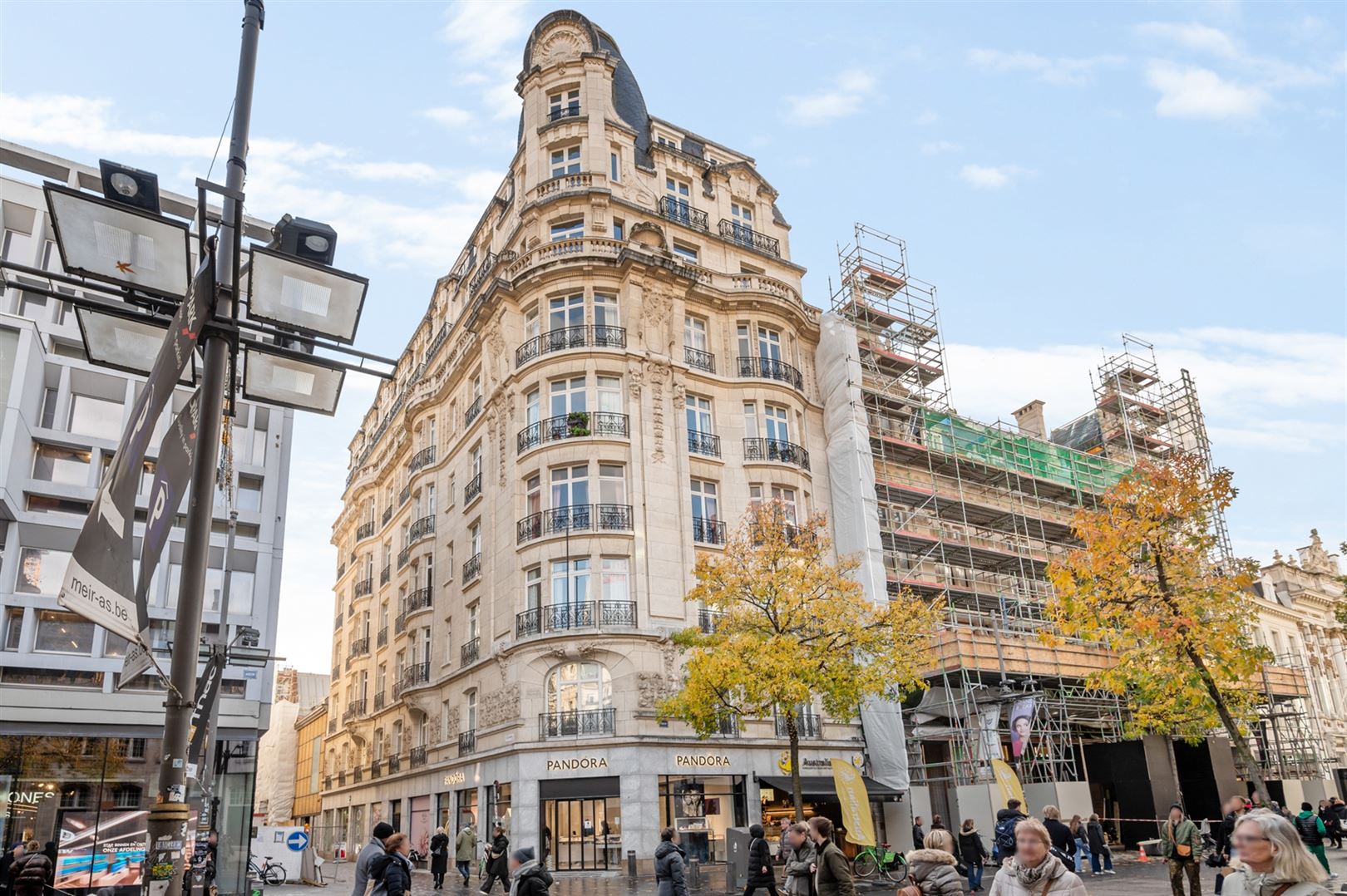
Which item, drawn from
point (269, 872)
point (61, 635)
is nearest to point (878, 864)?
point (269, 872)

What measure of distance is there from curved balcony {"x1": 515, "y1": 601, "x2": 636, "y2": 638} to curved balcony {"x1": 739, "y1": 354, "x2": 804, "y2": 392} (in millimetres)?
10284

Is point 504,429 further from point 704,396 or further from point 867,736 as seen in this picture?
point 867,736

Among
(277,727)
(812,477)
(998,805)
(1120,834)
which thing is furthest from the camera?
(277,727)

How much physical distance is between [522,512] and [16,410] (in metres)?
16.5

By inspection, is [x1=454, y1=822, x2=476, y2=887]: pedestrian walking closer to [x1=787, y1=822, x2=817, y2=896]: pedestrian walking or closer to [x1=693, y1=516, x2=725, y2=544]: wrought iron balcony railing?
[x1=693, y1=516, x2=725, y2=544]: wrought iron balcony railing

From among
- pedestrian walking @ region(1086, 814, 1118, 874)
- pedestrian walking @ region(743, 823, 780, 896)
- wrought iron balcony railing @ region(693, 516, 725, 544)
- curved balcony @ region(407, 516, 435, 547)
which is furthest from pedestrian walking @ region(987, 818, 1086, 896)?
curved balcony @ region(407, 516, 435, 547)

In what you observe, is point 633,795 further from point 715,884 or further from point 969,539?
point 969,539

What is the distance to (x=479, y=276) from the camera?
40.2 meters

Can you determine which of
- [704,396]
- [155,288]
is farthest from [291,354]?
[704,396]

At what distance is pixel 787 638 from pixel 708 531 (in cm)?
854

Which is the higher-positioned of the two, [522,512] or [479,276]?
[479,276]

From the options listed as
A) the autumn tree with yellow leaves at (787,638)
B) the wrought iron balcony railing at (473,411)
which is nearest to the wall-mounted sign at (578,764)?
the autumn tree with yellow leaves at (787,638)

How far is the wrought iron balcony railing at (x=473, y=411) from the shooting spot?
37812mm

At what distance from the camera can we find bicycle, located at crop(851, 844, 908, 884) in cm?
2270
